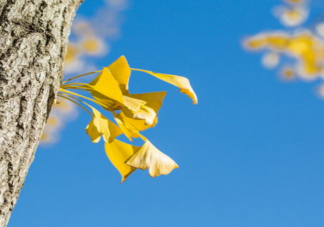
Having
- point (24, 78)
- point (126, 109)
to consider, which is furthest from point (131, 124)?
point (24, 78)

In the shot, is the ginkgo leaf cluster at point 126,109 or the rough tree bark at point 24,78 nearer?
the rough tree bark at point 24,78

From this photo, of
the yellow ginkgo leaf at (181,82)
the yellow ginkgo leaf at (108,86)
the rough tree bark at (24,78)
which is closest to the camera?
the rough tree bark at (24,78)

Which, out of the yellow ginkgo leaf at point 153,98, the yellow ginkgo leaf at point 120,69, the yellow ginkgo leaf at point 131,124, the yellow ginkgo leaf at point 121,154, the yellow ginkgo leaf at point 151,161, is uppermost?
the yellow ginkgo leaf at point 120,69

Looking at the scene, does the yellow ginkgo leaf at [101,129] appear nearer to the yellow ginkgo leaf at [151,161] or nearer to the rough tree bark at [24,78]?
the yellow ginkgo leaf at [151,161]

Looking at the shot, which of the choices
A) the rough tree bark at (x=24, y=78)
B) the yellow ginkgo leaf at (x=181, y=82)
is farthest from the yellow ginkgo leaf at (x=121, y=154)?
the rough tree bark at (x=24, y=78)

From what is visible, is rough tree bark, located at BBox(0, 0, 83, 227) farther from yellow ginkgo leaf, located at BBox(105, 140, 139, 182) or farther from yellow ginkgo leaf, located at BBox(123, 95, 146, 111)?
yellow ginkgo leaf, located at BBox(105, 140, 139, 182)

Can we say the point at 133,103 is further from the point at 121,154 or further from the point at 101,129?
the point at 121,154

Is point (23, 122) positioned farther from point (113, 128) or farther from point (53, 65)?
point (113, 128)
